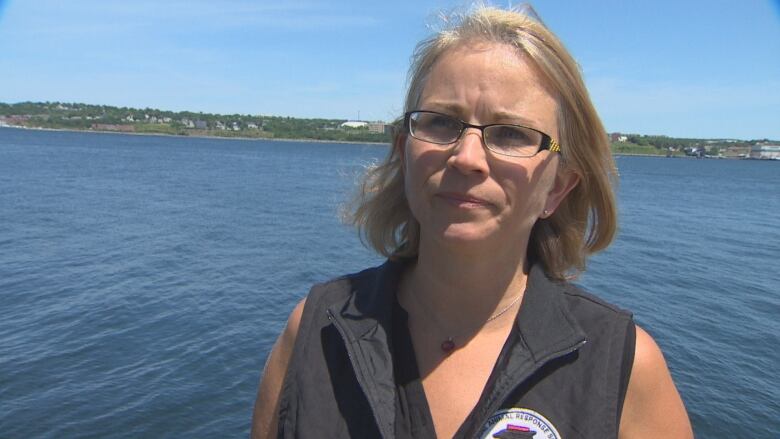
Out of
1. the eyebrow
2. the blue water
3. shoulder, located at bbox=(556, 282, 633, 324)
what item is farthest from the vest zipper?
the blue water

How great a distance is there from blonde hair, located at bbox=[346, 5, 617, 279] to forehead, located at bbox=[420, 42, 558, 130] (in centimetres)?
4

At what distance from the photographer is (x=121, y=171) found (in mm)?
64188

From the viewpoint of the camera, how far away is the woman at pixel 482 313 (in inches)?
79.9

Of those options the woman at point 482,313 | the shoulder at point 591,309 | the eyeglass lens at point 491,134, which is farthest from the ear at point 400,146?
the shoulder at point 591,309

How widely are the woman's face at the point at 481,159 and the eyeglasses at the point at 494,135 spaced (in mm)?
18

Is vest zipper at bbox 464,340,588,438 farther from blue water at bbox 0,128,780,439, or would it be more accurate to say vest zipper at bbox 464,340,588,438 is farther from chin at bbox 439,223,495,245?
blue water at bbox 0,128,780,439

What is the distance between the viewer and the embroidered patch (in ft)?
6.51

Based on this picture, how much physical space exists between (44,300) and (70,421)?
7.60 meters

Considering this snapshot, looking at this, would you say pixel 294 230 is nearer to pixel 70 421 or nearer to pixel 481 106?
pixel 70 421

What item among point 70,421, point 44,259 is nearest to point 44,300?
point 44,259

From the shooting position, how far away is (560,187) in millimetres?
2338

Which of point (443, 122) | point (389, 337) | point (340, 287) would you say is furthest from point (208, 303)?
point (443, 122)

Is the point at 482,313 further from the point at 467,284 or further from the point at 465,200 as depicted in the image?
the point at 465,200

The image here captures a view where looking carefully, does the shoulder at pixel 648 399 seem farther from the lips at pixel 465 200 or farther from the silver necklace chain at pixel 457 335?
the lips at pixel 465 200
